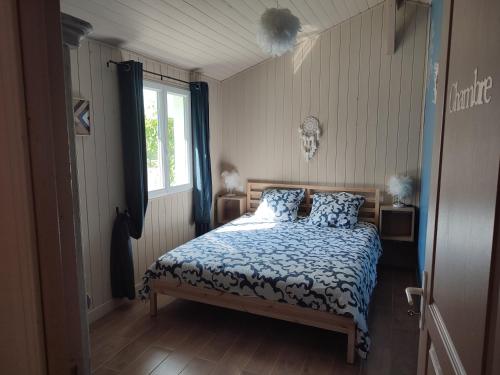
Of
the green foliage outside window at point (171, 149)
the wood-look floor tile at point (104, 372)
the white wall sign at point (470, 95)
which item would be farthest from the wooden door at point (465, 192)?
the green foliage outside window at point (171, 149)

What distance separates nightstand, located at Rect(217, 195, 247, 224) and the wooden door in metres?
3.51

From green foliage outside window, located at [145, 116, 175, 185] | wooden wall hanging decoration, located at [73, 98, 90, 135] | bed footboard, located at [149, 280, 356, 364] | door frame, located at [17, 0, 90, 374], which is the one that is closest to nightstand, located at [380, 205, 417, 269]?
bed footboard, located at [149, 280, 356, 364]

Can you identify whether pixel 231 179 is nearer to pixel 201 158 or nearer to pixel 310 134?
pixel 201 158

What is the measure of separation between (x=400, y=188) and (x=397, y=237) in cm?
54

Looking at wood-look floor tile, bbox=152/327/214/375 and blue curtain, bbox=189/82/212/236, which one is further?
blue curtain, bbox=189/82/212/236

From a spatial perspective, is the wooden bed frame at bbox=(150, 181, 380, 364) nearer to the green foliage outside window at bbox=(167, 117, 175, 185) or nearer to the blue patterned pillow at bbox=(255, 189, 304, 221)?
the green foliage outside window at bbox=(167, 117, 175, 185)

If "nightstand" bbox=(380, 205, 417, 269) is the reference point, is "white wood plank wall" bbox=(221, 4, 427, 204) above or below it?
above

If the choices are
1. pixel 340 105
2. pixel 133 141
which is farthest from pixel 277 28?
pixel 340 105

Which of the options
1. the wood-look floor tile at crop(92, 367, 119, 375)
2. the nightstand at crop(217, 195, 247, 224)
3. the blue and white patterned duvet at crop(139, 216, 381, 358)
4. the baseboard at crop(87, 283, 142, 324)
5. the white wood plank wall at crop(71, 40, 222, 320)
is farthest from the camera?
the nightstand at crop(217, 195, 247, 224)

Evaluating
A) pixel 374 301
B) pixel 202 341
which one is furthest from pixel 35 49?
pixel 374 301

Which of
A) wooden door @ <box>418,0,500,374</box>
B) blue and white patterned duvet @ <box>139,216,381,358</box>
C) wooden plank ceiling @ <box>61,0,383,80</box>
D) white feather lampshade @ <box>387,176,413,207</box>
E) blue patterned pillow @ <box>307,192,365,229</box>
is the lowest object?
blue and white patterned duvet @ <box>139,216,381,358</box>

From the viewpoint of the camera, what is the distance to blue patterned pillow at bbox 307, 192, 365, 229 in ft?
12.1

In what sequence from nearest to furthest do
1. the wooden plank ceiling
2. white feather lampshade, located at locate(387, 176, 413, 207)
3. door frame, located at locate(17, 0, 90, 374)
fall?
1. door frame, located at locate(17, 0, 90, 374)
2. the wooden plank ceiling
3. white feather lampshade, located at locate(387, 176, 413, 207)

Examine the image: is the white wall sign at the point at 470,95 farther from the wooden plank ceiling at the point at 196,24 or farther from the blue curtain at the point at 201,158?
the blue curtain at the point at 201,158
